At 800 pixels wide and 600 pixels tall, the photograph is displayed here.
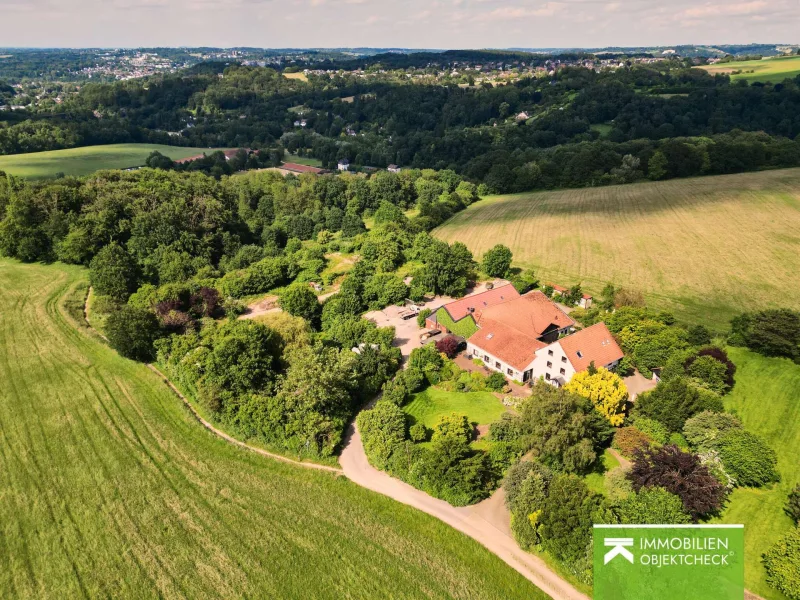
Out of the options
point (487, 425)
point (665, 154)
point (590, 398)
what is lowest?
point (487, 425)

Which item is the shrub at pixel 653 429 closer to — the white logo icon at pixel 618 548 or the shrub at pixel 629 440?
the shrub at pixel 629 440

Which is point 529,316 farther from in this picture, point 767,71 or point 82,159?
point 767,71

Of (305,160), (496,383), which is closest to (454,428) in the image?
(496,383)

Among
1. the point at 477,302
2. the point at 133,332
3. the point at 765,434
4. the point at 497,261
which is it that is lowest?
the point at 765,434

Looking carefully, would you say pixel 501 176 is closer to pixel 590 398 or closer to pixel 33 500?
pixel 590 398

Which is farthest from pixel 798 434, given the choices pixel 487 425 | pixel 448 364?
pixel 448 364

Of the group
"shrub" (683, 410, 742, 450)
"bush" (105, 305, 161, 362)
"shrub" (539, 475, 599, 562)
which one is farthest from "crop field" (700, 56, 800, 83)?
"bush" (105, 305, 161, 362)
